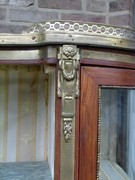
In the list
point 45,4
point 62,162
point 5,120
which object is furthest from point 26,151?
point 45,4

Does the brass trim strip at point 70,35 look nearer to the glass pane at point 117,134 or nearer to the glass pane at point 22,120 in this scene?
the glass pane at point 117,134

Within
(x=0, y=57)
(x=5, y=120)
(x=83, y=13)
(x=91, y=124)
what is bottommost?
(x=5, y=120)

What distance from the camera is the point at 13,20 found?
3.86 feet

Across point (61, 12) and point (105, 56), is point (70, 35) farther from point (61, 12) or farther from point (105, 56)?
point (61, 12)

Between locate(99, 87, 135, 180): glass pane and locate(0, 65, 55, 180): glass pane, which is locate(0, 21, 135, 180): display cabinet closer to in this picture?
locate(99, 87, 135, 180): glass pane

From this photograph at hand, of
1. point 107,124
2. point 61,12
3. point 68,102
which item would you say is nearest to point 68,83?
point 68,102

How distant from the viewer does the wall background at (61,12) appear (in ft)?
3.85

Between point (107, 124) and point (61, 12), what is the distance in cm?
61

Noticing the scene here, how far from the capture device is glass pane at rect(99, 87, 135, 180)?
28.8 inches

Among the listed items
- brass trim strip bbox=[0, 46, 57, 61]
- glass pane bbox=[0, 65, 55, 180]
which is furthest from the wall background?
brass trim strip bbox=[0, 46, 57, 61]

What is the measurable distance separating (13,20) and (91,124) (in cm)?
64

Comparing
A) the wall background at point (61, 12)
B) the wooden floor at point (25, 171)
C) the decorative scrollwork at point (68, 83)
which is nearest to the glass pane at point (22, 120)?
the wooden floor at point (25, 171)

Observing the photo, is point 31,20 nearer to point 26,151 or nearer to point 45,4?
point 45,4

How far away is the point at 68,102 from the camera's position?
27.0 inches
